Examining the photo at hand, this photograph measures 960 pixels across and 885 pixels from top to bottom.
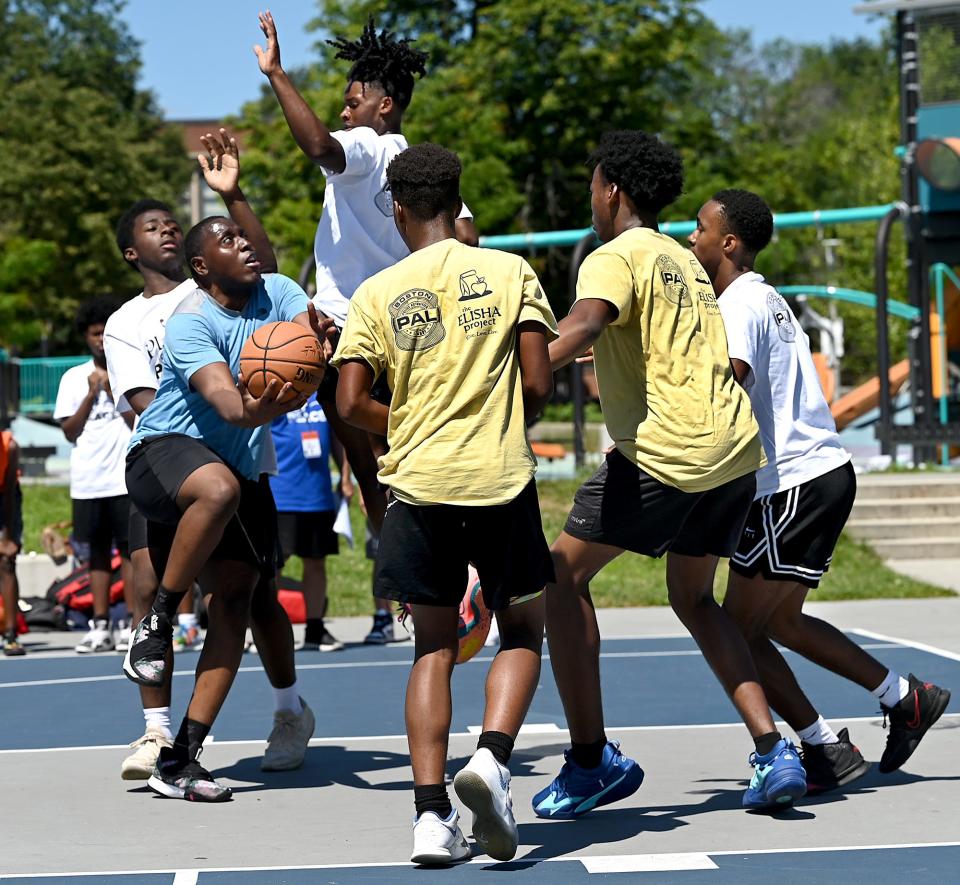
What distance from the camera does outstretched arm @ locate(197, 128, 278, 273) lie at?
21.5 feet

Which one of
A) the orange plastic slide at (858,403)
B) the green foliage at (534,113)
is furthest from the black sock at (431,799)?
the green foliage at (534,113)

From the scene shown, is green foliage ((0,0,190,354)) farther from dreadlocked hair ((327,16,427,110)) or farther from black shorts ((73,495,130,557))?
dreadlocked hair ((327,16,427,110))

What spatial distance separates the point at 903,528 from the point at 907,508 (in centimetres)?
34

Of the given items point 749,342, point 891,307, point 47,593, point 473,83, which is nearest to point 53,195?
point 473,83

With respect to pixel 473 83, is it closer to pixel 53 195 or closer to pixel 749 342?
pixel 53 195

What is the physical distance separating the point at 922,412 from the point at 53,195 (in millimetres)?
40037

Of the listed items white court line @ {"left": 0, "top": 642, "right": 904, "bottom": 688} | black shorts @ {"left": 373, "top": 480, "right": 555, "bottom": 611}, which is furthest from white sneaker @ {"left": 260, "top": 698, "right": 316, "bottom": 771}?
white court line @ {"left": 0, "top": 642, "right": 904, "bottom": 688}

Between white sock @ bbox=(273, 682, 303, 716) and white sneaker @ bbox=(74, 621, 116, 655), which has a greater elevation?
white sock @ bbox=(273, 682, 303, 716)

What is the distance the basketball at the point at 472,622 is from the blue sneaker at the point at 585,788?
54cm

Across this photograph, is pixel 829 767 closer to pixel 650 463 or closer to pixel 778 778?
pixel 778 778

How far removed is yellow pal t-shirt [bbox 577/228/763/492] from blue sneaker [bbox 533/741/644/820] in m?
1.07

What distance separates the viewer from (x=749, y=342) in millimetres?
5879

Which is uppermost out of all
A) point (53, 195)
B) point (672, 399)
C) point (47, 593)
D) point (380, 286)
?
point (53, 195)

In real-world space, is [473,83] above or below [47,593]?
above
